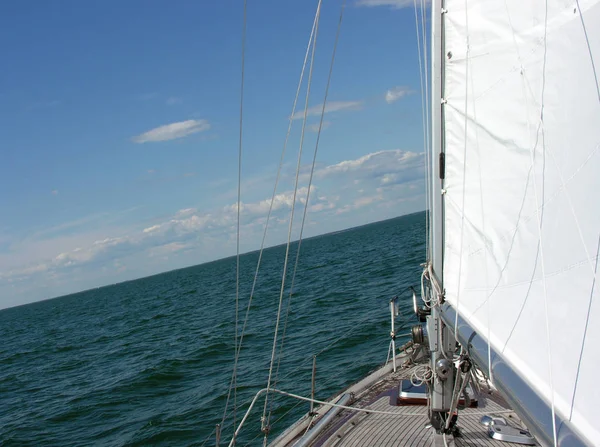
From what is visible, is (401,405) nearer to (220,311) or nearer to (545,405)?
(545,405)

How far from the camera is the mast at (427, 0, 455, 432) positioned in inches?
143

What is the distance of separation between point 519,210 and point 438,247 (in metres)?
1.03

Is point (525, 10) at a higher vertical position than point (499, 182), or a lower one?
higher

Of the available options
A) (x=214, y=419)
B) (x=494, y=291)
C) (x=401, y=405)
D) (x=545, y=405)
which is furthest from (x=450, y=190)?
(x=214, y=419)

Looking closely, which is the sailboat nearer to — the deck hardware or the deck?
the deck hardware

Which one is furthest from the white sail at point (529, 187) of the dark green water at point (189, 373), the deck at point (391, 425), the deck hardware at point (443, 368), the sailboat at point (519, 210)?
the dark green water at point (189, 373)

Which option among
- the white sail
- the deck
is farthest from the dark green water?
the white sail

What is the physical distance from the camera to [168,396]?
15922mm

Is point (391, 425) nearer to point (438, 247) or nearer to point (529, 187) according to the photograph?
point (438, 247)

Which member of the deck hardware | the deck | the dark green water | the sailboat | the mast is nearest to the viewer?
the sailboat

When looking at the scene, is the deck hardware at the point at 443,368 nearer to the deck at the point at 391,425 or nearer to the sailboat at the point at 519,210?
the sailboat at the point at 519,210

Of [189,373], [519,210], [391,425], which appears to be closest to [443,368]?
[519,210]

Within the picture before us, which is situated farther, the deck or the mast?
the deck

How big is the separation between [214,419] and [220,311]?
2163 cm
